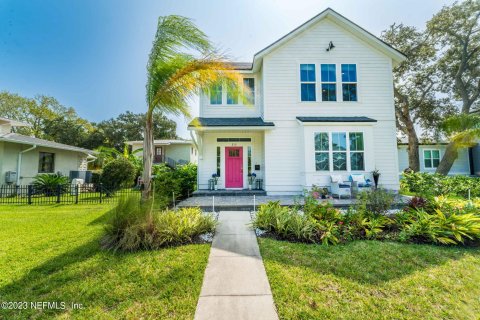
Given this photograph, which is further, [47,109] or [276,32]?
[47,109]

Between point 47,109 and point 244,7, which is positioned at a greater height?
point 47,109

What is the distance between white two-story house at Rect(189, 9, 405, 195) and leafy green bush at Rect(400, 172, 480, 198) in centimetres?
302

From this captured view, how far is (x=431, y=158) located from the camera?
19266 millimetres

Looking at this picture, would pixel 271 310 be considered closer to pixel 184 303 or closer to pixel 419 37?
pixel 184 303

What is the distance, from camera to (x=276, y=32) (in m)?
11.8

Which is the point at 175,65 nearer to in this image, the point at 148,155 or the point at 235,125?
the point at 148,155

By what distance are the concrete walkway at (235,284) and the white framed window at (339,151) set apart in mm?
6403

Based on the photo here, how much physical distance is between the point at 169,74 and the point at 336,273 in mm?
5571

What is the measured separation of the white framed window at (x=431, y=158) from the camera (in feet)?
62.9

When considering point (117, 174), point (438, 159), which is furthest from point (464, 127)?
point (117, 174)

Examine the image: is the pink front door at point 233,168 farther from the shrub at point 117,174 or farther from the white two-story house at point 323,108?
the shrub at point 117,174

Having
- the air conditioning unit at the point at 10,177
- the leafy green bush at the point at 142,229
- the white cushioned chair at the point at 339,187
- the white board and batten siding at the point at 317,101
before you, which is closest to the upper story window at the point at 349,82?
the white board and batten siding at the point at 317,101

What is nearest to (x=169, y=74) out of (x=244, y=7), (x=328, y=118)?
(x=244, y=7)

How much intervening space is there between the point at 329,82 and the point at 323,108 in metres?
1.40
